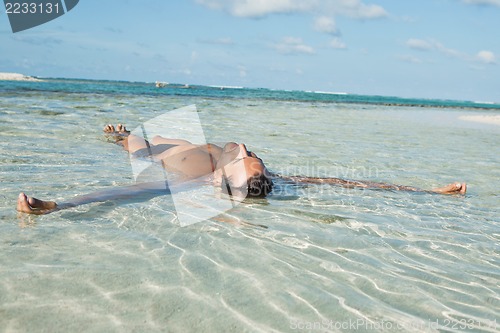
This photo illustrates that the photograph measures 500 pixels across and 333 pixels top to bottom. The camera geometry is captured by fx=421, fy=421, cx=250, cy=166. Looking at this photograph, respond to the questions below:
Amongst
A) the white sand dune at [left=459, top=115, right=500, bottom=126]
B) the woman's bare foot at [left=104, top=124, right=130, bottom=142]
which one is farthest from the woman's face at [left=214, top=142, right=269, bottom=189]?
the white sand dune at [left=459, top=115, right=500, bottom=126]

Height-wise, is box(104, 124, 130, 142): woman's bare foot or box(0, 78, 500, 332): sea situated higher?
box(104, 124, 130, 142): woman's bare foot

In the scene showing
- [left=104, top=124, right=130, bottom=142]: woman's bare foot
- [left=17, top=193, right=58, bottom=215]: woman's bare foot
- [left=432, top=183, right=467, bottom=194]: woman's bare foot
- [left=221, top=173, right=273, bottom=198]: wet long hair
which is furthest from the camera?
[left=104, top=124, right=130, bottom=142]: woman's bare foot

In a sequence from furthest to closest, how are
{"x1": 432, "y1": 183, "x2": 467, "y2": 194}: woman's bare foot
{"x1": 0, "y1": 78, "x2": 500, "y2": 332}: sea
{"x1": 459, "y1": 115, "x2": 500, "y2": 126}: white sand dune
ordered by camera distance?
Answer: {"x1": 459, "y1": 115, "x2": 500, "y2": 126}: white sand dune
{"x1": 432, "y1": 183, "x2": 467, "y2": 194}: woman's bare foot
{"x1": 0, "y1": 78, "x2": 500, "y2": 332}: sea

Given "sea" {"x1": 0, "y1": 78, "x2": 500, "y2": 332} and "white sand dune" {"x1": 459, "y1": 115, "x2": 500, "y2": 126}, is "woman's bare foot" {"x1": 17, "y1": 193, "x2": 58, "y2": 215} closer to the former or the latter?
"sea" {"x1": 0, "y1": 78, "x2": 500, "y2": 332}

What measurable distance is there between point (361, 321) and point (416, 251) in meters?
1.28

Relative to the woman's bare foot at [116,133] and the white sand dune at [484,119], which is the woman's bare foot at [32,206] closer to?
the woman's bare foot at [116,133]

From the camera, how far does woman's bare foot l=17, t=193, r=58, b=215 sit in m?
3.25

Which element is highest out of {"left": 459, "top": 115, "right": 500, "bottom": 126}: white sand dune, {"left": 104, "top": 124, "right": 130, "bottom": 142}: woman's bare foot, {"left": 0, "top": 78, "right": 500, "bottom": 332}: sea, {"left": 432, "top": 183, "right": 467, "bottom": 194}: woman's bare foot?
{"left": 459, "top": 115, "right": 500, "bottom": 126}: white sand dune

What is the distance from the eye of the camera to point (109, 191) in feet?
13.3

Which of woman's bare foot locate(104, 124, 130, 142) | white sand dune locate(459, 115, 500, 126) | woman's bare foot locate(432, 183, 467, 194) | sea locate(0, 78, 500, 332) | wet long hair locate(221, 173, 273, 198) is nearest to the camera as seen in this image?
sea locate(0, 78, 500, 332)

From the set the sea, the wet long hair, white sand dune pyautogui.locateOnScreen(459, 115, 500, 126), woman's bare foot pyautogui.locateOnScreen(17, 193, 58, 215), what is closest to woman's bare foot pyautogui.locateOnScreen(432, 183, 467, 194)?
the sea

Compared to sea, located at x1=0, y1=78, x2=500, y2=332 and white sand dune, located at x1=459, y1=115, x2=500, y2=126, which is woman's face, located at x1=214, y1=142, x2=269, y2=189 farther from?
white sand dune, located at x1=459, y1=115, x2=500, y2=126

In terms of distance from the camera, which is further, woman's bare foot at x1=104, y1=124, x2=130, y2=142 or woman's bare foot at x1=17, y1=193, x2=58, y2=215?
woman's bare foot at x1=104, y1=124, x2=130, y2=142

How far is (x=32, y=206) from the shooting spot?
3.29 metres
